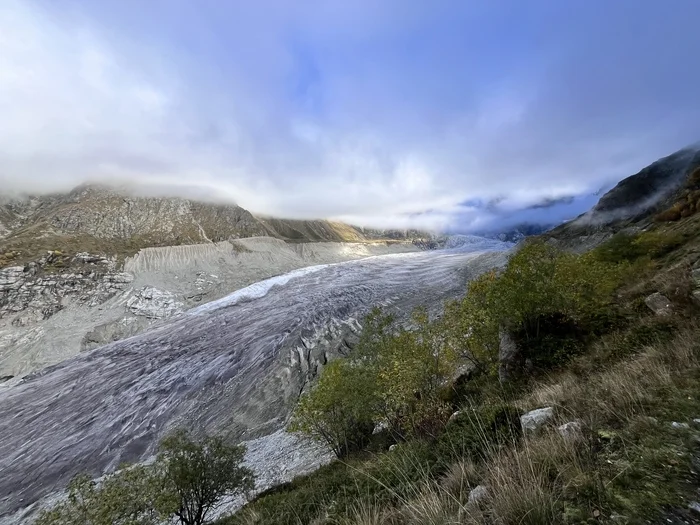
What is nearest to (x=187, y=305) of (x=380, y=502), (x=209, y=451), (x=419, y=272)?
(x=419, y=272)

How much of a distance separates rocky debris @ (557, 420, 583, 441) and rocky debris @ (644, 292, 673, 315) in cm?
927

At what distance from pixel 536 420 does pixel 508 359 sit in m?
11.5

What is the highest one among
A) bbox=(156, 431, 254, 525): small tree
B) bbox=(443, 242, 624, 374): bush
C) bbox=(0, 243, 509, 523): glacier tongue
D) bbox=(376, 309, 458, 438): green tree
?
bbox=(443, 242, 624, 374): bush

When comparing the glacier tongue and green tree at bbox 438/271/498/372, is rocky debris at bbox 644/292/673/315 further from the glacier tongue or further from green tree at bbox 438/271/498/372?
the glacier tongue

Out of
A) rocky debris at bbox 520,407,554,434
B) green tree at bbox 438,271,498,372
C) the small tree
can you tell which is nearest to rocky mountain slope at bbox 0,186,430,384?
the small tree

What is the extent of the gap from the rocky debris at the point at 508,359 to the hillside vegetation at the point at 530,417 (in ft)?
0.25

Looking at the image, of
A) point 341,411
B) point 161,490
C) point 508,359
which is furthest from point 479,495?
point 341,411

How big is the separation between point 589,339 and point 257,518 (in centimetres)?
1403

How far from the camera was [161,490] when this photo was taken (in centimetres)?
1427

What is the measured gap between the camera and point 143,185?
171 metres

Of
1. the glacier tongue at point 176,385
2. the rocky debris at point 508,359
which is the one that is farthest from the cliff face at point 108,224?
the rocky debris at point 508,359

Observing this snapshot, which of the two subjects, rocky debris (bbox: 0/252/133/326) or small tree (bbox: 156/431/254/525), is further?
rocky debris (bbox: 0/252/133/326)

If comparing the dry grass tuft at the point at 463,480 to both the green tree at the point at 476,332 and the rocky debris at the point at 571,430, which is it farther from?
the green tree at the point at 476,332

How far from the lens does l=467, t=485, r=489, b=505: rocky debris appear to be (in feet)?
12.1
